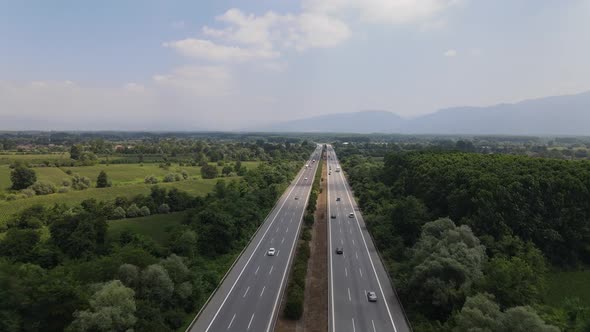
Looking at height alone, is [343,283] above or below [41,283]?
below

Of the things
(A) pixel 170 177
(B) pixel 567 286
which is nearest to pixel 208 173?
(A) pixel 170 177

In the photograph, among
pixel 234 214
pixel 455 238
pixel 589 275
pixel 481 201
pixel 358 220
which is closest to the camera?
pixel 455 238

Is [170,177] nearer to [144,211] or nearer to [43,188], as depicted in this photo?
[43,188]

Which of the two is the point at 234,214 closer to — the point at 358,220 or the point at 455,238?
the point at 358,220

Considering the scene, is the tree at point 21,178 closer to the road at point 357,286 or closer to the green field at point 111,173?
the green field at point 111,173

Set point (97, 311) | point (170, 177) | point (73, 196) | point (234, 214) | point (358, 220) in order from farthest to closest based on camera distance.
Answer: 1. point (170, 177)
2. point (73, 196)
3. point (358, 220)
4. point (234, 214)
5. point (97, 311)

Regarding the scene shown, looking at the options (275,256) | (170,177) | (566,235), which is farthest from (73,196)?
(566,235)

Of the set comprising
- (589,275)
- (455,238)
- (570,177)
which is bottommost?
(589,275)
